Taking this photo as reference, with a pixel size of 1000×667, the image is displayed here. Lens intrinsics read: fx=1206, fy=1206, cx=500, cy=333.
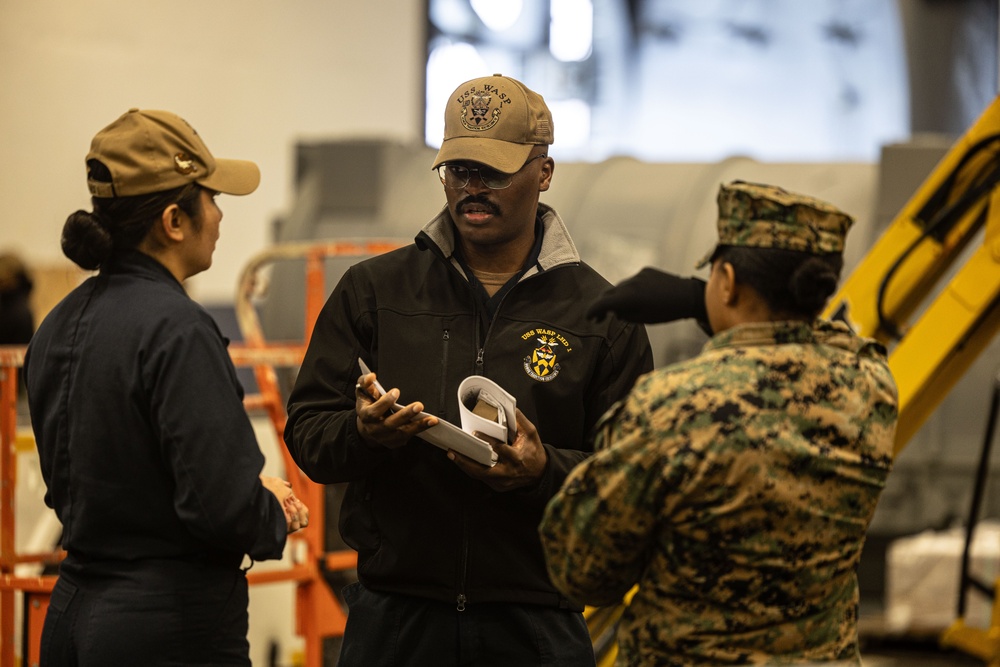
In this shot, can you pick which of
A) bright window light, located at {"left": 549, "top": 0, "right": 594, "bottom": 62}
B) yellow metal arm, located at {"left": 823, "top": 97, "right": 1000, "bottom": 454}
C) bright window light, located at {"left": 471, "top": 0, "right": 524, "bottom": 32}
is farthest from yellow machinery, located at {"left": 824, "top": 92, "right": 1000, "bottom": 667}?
bright window light, located at {"left": 549, "top": 0, "right": 594, "bottom": 62}

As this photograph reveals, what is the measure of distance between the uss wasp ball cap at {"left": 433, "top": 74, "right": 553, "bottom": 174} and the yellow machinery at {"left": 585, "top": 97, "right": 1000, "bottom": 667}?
1660 millimetres

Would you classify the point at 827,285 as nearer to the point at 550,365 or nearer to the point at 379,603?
the point at 550,365

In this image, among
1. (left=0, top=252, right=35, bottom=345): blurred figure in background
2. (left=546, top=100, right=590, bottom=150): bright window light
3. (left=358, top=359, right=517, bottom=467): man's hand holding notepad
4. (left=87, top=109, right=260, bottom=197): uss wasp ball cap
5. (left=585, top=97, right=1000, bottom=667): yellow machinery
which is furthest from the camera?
(left=546, top=100, right=590, bottom=150): bright window light

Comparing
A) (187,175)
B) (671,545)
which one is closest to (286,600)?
(187,175)

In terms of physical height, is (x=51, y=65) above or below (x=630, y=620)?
above

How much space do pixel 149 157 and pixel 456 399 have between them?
2.33ft

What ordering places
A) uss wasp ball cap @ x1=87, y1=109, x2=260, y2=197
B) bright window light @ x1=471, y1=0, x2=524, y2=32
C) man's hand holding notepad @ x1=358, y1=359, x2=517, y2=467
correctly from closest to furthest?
1. man's hand holding notepad @ x1=358, y1=359, x2=517, y2=467
2. uss wasp ball cap @ x1=87, y1=109, x2=260, y2=197
3. bright window light @ x1=471, y1=0, x2=524, y2=32

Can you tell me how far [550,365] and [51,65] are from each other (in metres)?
8.87

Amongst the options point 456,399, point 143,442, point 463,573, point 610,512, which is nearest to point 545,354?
point 456,399

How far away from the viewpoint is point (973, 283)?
11.8 ft

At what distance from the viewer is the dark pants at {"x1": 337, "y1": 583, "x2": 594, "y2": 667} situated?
221 cm

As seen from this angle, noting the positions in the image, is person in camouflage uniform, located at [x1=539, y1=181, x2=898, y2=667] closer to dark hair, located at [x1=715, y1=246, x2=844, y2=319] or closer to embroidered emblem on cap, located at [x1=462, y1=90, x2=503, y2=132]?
dark hair, located at [x1=715, y1=246, x2=844, y2=319]

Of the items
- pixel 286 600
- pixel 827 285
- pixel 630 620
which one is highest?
pixel 827 285

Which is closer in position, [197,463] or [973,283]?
[197,463]
